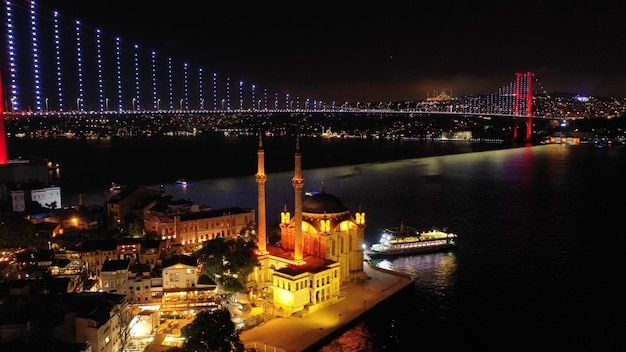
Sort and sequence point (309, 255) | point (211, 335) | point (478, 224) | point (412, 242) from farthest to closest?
point (478, 224)
point (412, 242)
point (309, 255)
point (211, 335)

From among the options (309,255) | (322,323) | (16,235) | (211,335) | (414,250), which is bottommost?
(322,323)

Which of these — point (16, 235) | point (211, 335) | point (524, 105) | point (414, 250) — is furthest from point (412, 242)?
point (524, 105)

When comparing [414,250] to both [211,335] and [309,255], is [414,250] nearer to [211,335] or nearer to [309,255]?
[309,255]

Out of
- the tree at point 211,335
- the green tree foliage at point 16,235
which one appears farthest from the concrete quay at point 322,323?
the green tree foliage at point 16,235

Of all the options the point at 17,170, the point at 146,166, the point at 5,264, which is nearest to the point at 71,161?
the point at 146,166

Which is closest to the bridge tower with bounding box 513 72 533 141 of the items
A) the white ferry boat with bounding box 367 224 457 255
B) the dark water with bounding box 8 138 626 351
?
the dark water with bounding box 8 138 626 351

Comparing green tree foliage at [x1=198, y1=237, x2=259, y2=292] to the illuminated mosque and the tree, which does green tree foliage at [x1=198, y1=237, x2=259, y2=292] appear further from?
the tree
